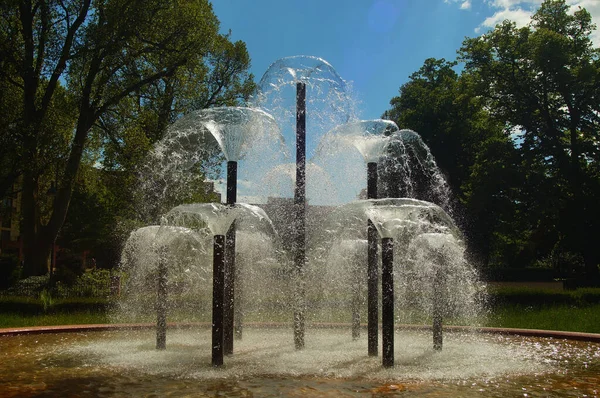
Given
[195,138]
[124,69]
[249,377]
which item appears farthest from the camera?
[124,69]

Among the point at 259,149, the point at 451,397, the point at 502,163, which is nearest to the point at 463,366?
the point at 451,397

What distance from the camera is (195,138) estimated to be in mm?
8539

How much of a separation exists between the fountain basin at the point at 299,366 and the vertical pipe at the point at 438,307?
19cm

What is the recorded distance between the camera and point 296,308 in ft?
26.7

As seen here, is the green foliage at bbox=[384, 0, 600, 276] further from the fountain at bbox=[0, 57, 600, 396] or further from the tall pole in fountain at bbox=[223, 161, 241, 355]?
the tall pole in fountain at bbox=[223, 161, 241, 355]

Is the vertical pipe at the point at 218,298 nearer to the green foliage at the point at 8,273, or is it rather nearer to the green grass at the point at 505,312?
the green grass at the point at 505,312

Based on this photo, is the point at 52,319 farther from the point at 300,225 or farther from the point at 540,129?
the point at 540,129

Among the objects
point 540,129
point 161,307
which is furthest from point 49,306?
point 540,129

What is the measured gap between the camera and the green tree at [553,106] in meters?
26.4

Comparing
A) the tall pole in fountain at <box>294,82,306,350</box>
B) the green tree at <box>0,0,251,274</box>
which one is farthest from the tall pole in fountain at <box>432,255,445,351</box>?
the green tree at <box>0,0,251,274</box>

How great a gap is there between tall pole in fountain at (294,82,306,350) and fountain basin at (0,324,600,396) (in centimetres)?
39

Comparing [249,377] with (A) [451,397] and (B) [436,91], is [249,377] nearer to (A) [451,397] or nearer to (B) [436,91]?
(A) [451,397]

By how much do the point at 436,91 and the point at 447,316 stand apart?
2309 centimetres

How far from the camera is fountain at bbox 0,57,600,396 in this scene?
605cm
